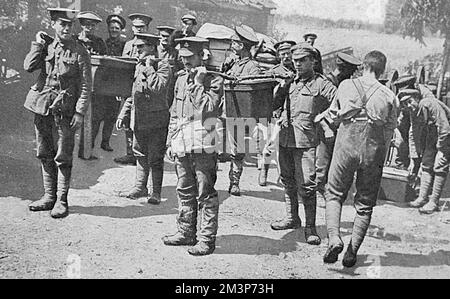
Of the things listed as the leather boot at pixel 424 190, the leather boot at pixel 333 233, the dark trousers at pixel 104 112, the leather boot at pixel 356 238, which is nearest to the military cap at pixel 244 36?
the leather boot at pixel 333 233

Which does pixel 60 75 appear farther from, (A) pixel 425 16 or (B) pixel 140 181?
(A) pixel 425 16

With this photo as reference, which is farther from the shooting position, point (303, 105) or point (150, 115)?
point (150, 115)

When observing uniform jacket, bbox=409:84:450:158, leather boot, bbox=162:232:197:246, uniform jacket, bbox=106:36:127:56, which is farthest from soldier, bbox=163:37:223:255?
uniform jacket, bbox=409:84:450:158

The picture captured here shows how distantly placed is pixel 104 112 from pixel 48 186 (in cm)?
276

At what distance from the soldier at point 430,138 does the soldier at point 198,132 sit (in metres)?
3.45

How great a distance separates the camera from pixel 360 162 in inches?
168

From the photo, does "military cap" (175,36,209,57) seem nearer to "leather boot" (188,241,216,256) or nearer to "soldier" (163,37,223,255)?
"soldier" (163,37,223,255)

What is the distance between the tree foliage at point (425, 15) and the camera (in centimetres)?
758

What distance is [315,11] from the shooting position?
25.0ft

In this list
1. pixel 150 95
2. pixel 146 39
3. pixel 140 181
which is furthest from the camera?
pixel 140 181

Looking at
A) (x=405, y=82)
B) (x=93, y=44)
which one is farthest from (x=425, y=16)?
(x=93, y=44)

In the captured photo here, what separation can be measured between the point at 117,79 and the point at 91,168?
1.55 meters

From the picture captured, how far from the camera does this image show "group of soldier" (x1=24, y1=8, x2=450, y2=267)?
14.1ft
